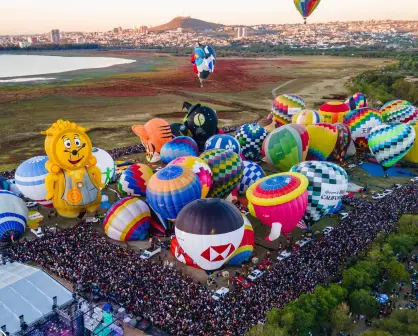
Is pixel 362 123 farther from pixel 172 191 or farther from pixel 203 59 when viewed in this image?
pixel 172 191

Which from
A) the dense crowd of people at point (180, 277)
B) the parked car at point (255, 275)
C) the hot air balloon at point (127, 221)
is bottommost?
the parked car at point (255, 275)

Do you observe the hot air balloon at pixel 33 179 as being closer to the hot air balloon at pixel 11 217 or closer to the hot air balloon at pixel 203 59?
the hot air balloon at pixel 11 217

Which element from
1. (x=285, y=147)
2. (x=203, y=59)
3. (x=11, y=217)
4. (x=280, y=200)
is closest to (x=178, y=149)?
(x=285, y=147)

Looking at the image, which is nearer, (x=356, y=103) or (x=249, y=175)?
(x=249, y=175)

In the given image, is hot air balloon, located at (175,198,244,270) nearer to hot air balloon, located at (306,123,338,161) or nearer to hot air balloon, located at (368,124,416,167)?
hot air balloon, located at (306,123,338,161)

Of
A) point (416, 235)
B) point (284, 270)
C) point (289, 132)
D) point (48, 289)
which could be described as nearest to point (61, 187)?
point (48, 289)

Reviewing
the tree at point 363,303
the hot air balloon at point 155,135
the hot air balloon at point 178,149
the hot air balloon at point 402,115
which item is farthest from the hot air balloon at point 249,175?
the hot air balloon at point 402,115

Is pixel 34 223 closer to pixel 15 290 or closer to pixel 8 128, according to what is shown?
pixel 15 290
